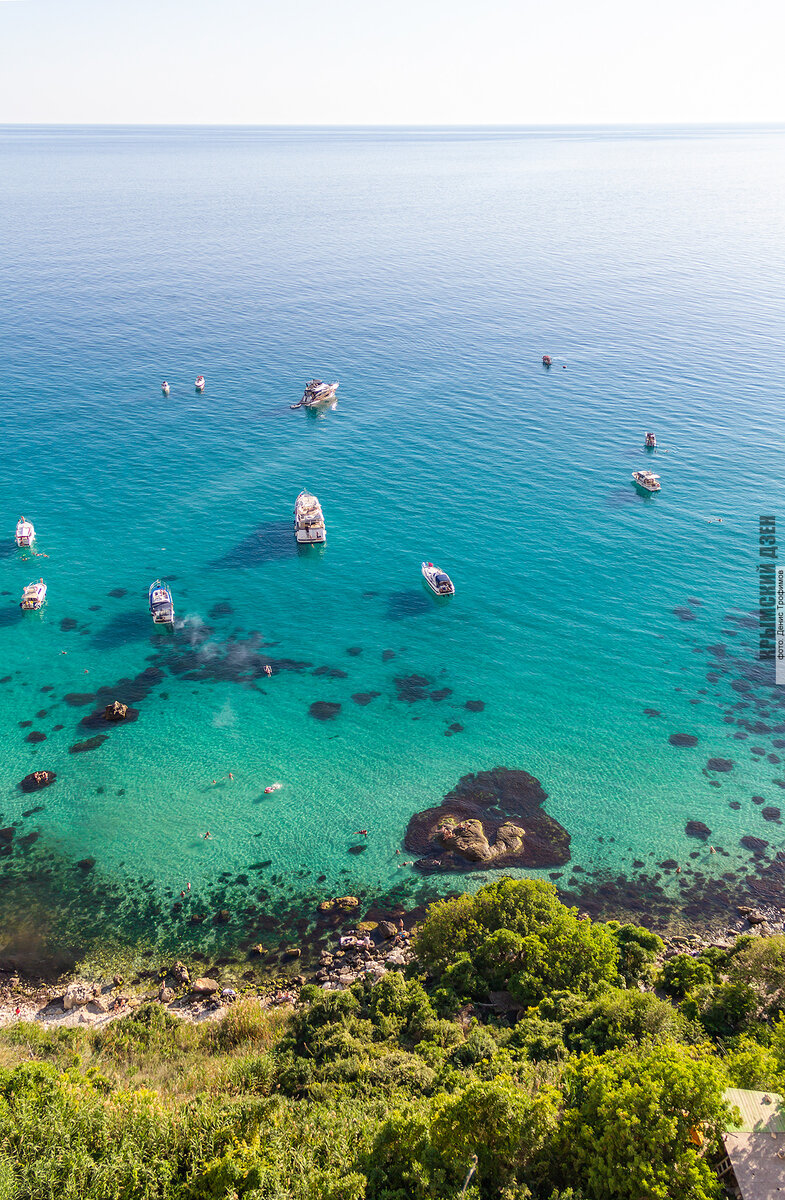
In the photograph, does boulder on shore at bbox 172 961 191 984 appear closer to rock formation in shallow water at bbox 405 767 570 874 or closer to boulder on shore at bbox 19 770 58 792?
rock formation in shallow water at bbox 405 767 570 874

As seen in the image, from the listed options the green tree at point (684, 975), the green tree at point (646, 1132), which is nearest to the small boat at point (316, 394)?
the green tree at point (684, 975)

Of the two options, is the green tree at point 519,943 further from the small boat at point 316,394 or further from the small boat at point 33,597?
the small boat at point 316,394

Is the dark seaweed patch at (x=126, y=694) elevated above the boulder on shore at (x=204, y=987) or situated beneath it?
elevated above

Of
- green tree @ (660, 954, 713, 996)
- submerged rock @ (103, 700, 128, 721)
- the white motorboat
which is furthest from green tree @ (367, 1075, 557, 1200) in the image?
the white motorboat

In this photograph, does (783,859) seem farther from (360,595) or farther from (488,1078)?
(360,595)

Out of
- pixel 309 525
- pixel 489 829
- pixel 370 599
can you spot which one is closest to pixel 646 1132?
pixel 489 829

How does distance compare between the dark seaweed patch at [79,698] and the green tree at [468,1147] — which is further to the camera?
the dark seaweed patch at [79,698]
